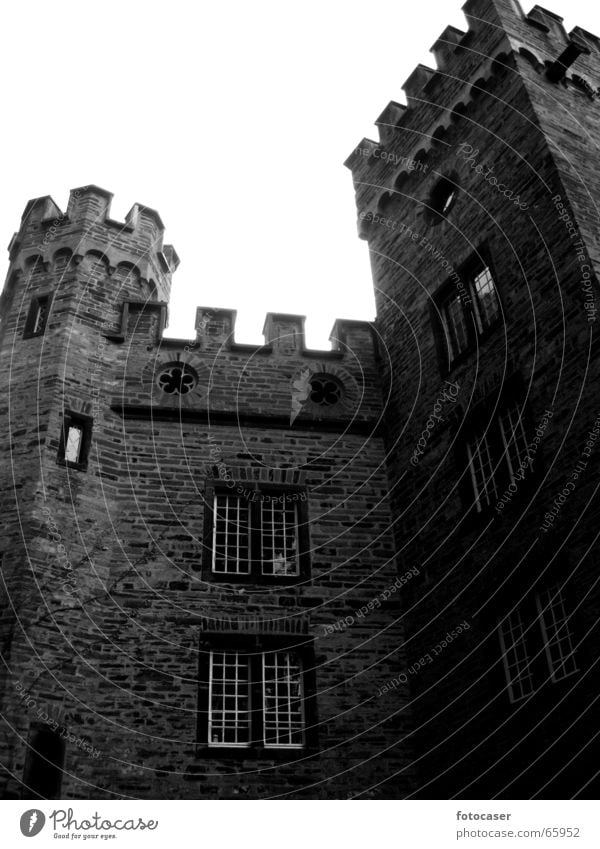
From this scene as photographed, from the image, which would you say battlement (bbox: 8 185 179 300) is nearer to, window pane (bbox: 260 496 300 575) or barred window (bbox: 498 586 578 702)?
window pane (bbox: 260 496 300 575)

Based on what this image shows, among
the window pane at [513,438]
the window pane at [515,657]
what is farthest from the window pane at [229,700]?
the window pane at [513,438]

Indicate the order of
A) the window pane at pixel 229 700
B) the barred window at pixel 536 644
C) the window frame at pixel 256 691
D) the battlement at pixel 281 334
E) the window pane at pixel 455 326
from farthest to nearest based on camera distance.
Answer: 1. the battlement at pixel 281 334
2. the window pane at pixel 455 326
3. the window pane at pixel 229 700
4. the window frame at pixel 256 691
5. the barred window at pixel 536 644

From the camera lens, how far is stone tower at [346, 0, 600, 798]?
1082 centimetres

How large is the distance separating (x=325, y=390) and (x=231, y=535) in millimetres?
3667

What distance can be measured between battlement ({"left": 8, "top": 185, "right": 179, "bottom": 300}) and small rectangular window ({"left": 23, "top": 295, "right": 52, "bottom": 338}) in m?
1.00

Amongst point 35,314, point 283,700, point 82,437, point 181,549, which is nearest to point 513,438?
point 283,700

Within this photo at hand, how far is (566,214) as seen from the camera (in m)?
12.7

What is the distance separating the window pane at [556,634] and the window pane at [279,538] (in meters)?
4.36

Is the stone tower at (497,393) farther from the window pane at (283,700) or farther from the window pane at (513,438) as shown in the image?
the window pane at (283,700)

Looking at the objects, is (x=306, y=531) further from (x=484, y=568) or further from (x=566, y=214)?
(x=566, y=214)

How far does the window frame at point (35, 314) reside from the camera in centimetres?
1614

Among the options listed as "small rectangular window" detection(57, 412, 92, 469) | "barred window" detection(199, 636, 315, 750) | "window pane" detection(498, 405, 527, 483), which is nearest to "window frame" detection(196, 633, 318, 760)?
"barred window" detection(199, 636, 315, 750)

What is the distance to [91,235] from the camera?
17547 mm

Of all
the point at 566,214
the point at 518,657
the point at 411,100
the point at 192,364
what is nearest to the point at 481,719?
the point at 518,657
